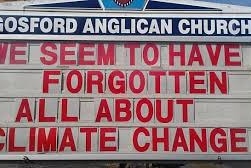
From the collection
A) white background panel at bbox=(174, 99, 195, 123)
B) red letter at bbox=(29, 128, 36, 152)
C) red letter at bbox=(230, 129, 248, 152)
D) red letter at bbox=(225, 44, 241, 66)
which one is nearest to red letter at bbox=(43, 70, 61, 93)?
red letter at bbox=(29, 128, 36, 152)

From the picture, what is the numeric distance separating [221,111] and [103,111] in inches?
60.0

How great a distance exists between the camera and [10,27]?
513 centimetres

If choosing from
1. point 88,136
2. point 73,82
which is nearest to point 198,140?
point 88,136

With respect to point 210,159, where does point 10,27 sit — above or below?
above

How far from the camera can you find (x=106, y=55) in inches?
202

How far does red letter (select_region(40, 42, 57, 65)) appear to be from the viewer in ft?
16.8

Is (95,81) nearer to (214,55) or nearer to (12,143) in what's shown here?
(12,143)

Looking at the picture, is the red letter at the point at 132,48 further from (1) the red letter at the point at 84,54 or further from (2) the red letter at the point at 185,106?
(2) the red letter at the point at 185,106

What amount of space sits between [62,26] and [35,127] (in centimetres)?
135

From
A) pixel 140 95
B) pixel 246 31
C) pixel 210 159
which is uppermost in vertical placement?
pixel 246 31

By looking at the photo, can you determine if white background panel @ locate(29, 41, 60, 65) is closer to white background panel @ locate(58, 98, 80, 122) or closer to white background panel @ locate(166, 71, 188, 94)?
white background panel @ locate(58, 98, 80, 122)

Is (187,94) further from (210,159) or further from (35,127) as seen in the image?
(35,127)

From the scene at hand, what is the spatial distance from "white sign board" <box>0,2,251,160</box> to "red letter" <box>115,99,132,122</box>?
0.5 inches

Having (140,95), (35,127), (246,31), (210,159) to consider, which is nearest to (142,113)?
(140,95)
